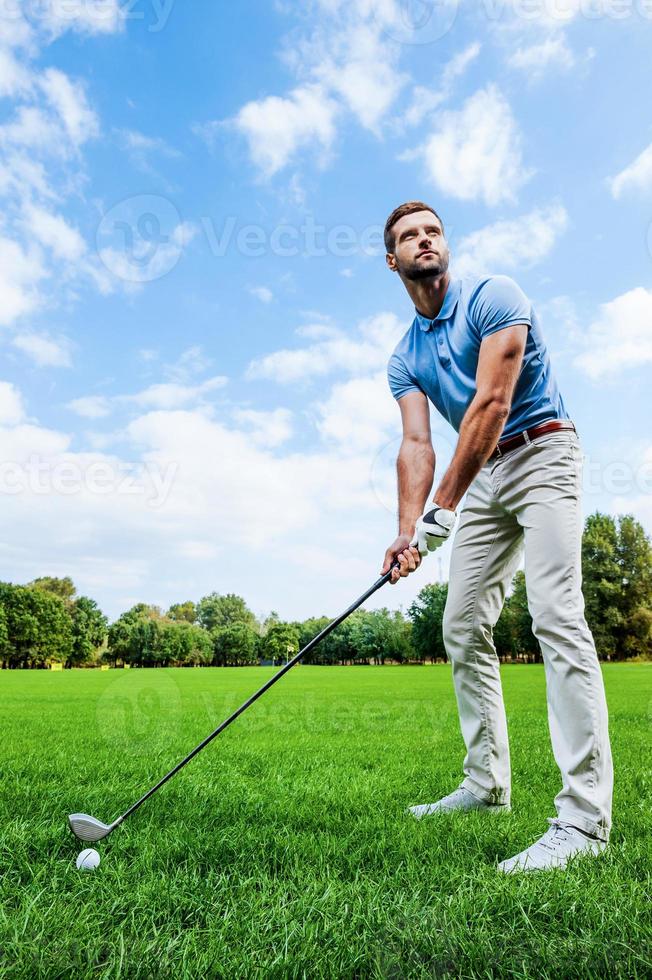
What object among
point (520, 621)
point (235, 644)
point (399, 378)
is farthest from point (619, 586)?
point (399, 378)

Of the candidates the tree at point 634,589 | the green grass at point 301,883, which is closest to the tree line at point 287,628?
the tree at point 634,589

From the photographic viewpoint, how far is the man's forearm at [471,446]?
3109mm

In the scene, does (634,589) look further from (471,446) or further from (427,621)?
(471,446)

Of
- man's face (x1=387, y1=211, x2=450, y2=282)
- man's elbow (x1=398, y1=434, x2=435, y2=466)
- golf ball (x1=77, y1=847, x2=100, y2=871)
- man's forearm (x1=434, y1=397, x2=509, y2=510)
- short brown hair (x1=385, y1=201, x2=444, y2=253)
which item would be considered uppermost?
short brown hair (x1=385, y1=201, x2=444, y2=253)

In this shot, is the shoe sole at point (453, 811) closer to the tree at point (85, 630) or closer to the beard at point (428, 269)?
the beard at point (428, 269)

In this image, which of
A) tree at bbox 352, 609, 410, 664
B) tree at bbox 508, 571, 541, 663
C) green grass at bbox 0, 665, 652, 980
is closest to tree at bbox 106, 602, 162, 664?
tree at bbox 352, 609, 410, 664

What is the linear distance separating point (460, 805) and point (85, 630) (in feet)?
236

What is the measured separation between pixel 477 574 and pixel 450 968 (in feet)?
6.74

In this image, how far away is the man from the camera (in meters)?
2.92

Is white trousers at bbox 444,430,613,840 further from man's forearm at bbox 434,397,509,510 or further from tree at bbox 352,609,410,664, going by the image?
tree at bbox 352,609,410,664

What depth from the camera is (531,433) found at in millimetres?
3365

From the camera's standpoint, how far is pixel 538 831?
124 inches

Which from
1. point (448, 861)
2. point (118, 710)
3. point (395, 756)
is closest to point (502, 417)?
point (448, 861)

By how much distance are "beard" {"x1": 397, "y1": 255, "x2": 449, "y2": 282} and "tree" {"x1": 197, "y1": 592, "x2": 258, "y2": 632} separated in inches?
2565
